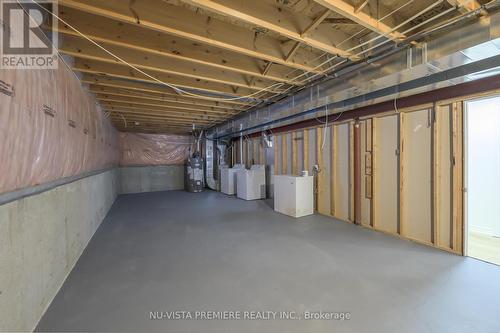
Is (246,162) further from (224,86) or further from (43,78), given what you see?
(43,78)

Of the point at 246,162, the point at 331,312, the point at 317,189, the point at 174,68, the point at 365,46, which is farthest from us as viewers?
the point at 246,162

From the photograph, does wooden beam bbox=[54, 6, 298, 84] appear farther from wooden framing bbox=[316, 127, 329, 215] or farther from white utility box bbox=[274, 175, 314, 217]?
white utility box bbox=[274, 175, 314, 217]

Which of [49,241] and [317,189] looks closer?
[49,241]

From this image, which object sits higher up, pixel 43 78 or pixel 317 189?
pixel 43 78

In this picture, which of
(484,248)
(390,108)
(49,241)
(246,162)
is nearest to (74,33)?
(49,241)

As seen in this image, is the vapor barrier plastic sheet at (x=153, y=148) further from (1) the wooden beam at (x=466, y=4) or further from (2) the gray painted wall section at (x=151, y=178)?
(1) the wooden beam at (x=466, y=4)

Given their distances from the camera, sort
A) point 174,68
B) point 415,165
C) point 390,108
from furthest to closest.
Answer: point 390,108 < point 415,165 < point 174,68

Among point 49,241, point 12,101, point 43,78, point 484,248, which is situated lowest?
point 484,248

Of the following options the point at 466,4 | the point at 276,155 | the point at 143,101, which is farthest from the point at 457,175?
the point at 143,101

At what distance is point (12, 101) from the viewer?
1.25 metres

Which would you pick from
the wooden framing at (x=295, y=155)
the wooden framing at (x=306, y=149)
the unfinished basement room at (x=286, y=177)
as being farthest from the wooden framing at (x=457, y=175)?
the wooden framing at (x=295, y=155)

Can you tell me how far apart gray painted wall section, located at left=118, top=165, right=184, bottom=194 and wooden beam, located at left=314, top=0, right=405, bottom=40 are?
24.4 ft

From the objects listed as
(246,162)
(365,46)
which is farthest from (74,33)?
(246,162)

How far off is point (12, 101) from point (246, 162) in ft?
19.8
